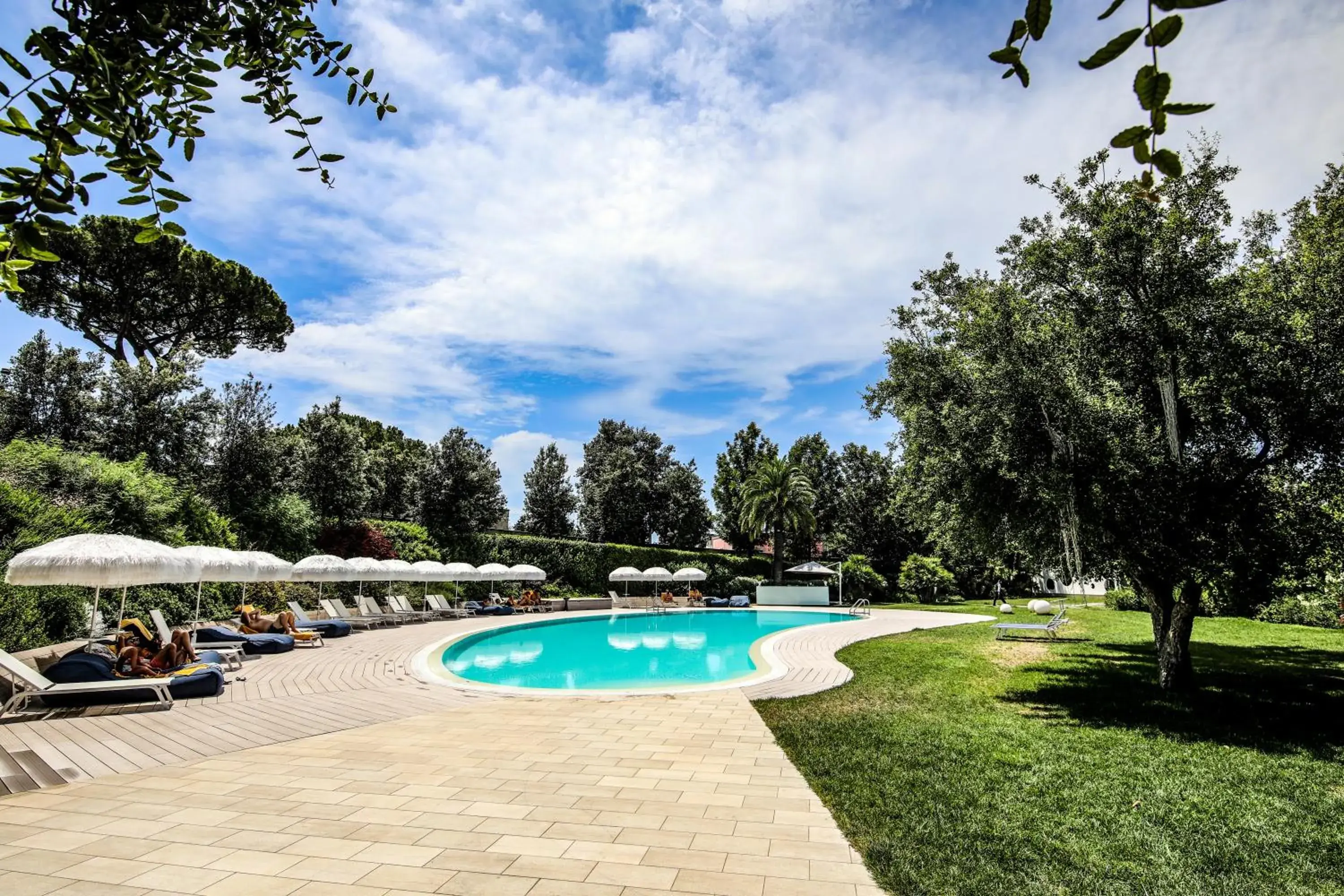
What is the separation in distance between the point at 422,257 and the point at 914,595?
33.9m

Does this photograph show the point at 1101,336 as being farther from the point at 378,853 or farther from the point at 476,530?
the point at 476,530

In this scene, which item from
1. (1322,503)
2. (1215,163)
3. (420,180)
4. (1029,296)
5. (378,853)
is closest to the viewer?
(378,853)

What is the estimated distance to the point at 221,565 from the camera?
41.4ft

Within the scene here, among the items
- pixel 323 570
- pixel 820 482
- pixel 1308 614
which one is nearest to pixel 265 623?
pixel 323 570

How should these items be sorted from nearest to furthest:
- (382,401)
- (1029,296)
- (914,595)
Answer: (1029,296)
(382,401)
(914,595)

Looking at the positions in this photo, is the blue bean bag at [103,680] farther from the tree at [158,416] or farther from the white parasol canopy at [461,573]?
the tree at [158,416]

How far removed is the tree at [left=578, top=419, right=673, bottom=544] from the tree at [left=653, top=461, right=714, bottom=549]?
453mm

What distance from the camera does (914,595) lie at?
37781 millimetres

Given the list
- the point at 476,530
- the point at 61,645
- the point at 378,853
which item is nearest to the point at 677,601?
the point at 476,530

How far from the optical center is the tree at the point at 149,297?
24062 mm

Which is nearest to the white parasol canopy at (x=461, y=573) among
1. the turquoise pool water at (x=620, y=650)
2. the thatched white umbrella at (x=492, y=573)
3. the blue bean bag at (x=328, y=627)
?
the thatched white umbrella at (x=492, y=573)

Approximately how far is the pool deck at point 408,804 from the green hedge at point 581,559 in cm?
2188

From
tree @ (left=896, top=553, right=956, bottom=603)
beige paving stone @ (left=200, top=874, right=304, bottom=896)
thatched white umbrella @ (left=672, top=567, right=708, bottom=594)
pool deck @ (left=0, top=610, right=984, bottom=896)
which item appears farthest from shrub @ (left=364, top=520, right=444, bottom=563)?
beige paving stone @ (left=200, top=874, right=304, bottom=896)

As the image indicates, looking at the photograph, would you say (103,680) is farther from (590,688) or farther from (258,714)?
(590,688)
